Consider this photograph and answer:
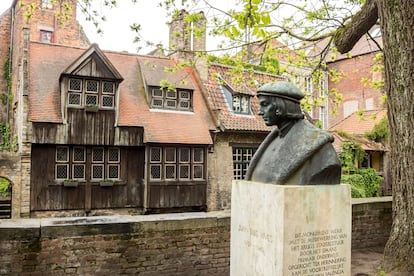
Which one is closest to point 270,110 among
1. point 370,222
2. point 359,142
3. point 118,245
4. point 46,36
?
point 118,245

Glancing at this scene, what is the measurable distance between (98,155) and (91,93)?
2.46 m

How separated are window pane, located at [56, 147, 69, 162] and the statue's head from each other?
12652 mm

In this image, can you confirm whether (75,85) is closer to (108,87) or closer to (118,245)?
(108,87)

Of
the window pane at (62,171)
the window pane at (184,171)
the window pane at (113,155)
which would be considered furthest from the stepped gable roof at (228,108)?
the window pane at (62,171)

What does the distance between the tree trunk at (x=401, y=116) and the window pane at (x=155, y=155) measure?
11.3m

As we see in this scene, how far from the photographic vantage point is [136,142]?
15.8 metres

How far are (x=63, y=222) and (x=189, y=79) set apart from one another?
1374 centimetres

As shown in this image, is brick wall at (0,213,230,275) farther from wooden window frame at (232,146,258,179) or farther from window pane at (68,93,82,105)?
wooden window frame at (232,146,258,179)

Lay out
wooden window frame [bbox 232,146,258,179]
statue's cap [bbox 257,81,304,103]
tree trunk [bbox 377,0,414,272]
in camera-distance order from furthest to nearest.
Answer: wooden window frame [bbox 232,146,258,179]
tree trunk [bbox 377,0,414,272]
statue's cap [bbox 257,81,304,103]

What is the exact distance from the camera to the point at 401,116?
5699mm

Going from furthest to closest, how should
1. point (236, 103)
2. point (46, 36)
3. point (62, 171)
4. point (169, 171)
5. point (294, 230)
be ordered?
point (46, 36) → point (236, 103) → point (169, 171) → point (62, 171) → point (294, 230)

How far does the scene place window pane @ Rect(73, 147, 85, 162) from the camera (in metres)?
15.1

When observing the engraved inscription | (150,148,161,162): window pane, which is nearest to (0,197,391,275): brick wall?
the engraved inscription

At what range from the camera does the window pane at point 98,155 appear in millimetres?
15398
